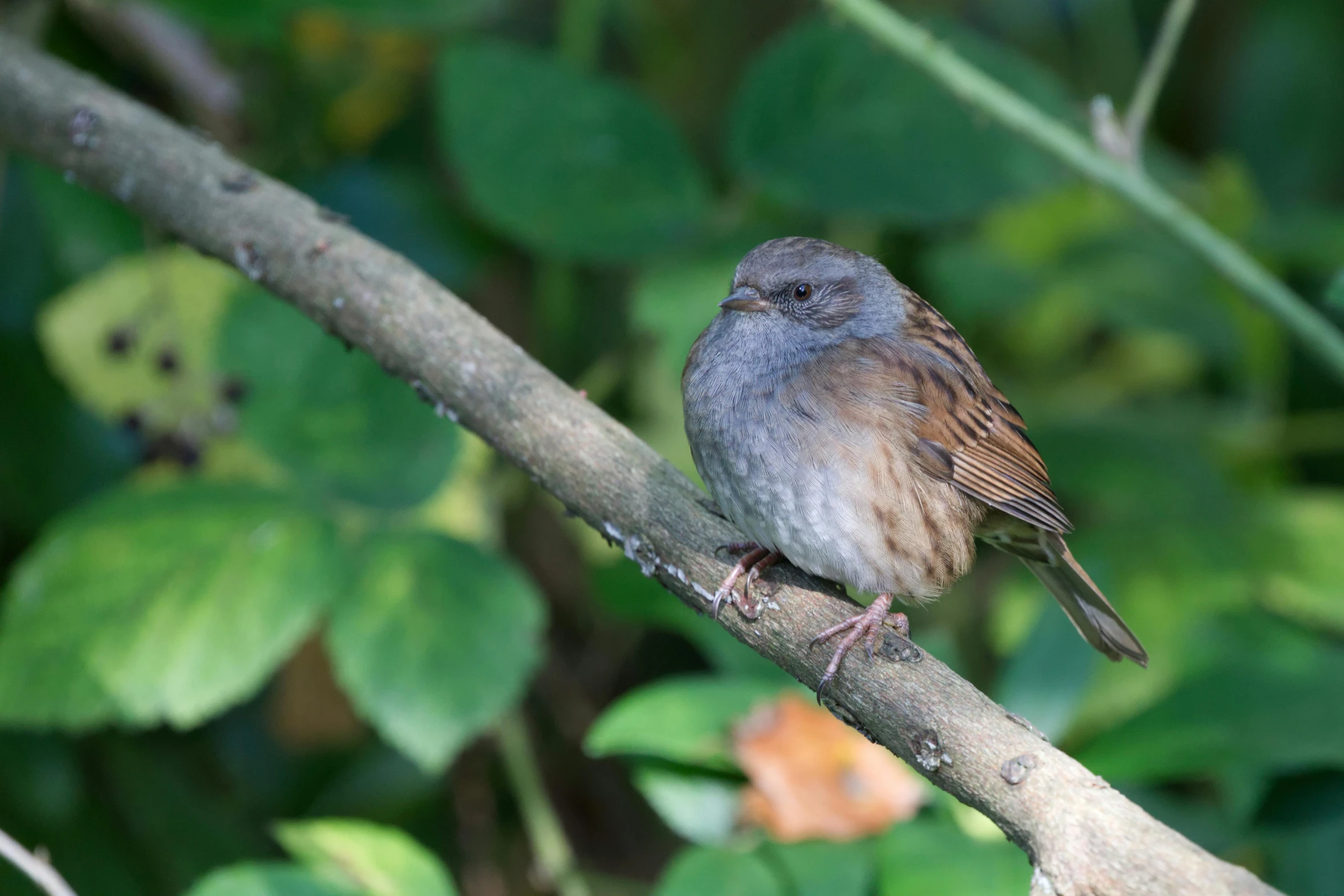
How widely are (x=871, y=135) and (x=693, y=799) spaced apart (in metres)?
1.85

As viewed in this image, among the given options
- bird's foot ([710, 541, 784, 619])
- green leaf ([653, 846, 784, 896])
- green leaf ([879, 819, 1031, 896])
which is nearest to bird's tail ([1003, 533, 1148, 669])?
green leaf ([879, 819, 1031, 896])

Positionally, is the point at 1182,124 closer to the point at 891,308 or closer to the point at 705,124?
the point at 705,124

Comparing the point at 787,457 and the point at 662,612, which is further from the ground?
the point at 787,457

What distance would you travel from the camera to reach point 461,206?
12.8 feet

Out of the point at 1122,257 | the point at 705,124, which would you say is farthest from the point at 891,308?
the point at 705,124

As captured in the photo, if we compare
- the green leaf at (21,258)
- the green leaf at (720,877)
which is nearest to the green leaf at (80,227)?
the green leaf at (21,258)

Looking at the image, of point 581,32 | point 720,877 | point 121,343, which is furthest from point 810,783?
point 581,32

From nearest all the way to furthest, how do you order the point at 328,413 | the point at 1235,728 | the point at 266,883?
the point at 266,883, the point at 1235,728, the point at 328,413

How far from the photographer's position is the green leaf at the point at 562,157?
3.42m

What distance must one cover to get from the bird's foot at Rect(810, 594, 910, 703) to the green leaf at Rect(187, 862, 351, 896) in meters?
1.05

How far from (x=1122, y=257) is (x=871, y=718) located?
2794mm

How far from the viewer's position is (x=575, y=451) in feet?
6.71

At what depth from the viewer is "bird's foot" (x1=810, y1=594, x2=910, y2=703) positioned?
1831mm

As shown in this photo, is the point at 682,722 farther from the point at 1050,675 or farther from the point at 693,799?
the point at 1050,675
